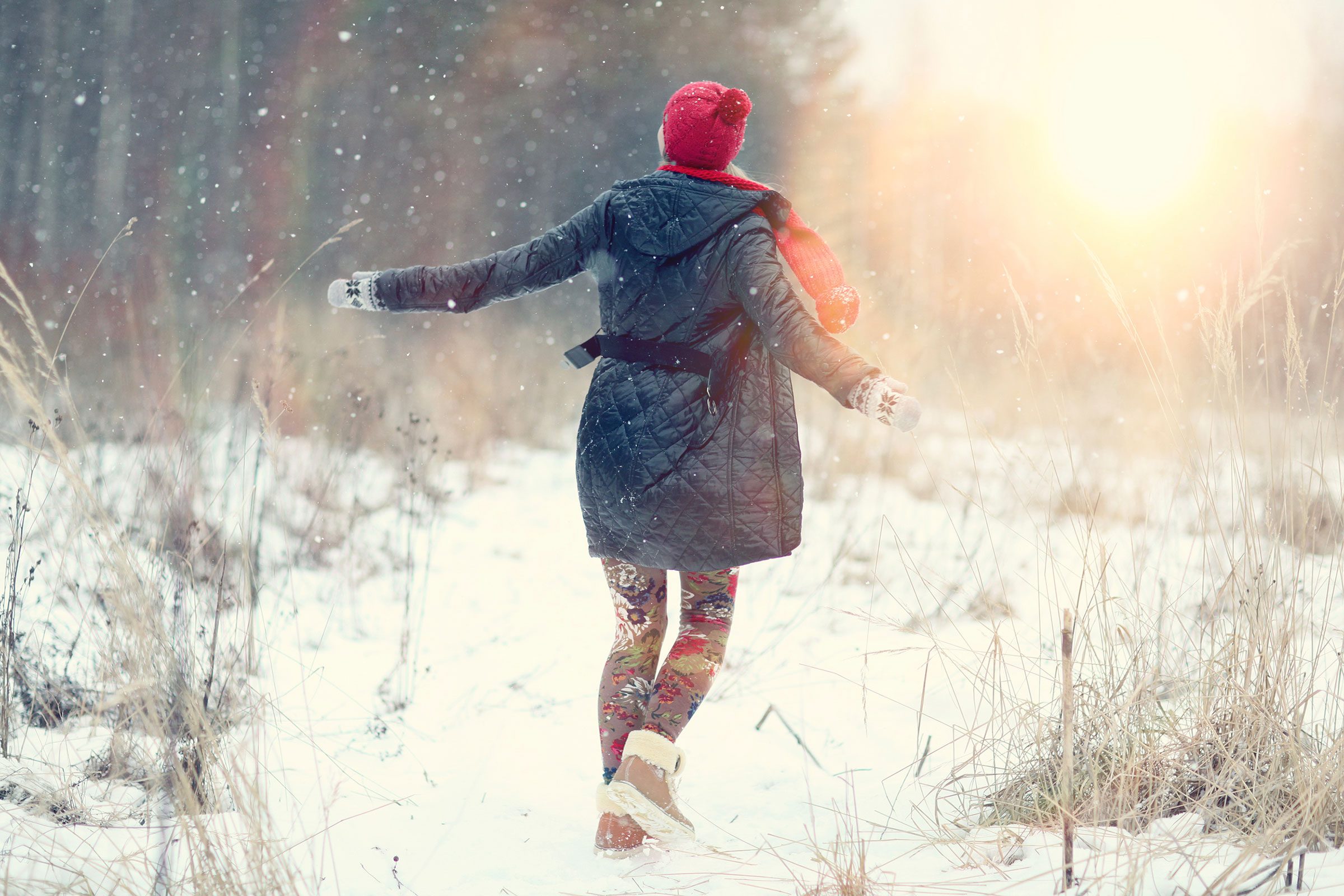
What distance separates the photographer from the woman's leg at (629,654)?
1.77 metres

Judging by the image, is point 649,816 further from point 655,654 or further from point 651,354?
point 651,354

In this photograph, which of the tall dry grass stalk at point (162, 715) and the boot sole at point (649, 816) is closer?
the tall dry grass stalk at point (162, 715)

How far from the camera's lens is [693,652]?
5.68 feet

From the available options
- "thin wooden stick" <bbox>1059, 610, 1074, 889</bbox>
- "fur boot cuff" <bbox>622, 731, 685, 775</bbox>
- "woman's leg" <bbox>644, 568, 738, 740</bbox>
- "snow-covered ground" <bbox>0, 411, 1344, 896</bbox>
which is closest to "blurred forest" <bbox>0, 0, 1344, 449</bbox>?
"snow-covered ground" <bbox>0, 411, 1344, 896</bbox>

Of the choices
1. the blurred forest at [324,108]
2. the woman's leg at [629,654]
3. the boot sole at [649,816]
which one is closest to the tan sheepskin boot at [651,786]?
the boot sole at [649,816]

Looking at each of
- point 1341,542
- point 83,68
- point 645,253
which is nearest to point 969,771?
point 1341,542

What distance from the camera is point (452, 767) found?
214cm

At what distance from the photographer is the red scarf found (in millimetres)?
1624

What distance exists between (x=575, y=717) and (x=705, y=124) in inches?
71.2

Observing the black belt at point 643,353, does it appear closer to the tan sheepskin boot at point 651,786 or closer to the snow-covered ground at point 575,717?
the snow-covered ground at point 575,717

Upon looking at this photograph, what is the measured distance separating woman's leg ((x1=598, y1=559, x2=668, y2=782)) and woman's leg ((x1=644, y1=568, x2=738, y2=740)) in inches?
2.0

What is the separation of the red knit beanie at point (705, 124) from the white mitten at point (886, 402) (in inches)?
24.3

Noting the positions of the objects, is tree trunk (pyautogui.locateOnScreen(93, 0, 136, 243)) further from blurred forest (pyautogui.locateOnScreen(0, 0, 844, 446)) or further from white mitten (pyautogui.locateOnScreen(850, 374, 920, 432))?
white mitten (pyautogui.locateOnScreen(850, 374, 920, 432))

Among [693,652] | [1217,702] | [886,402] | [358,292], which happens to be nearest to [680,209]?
[886,402]
